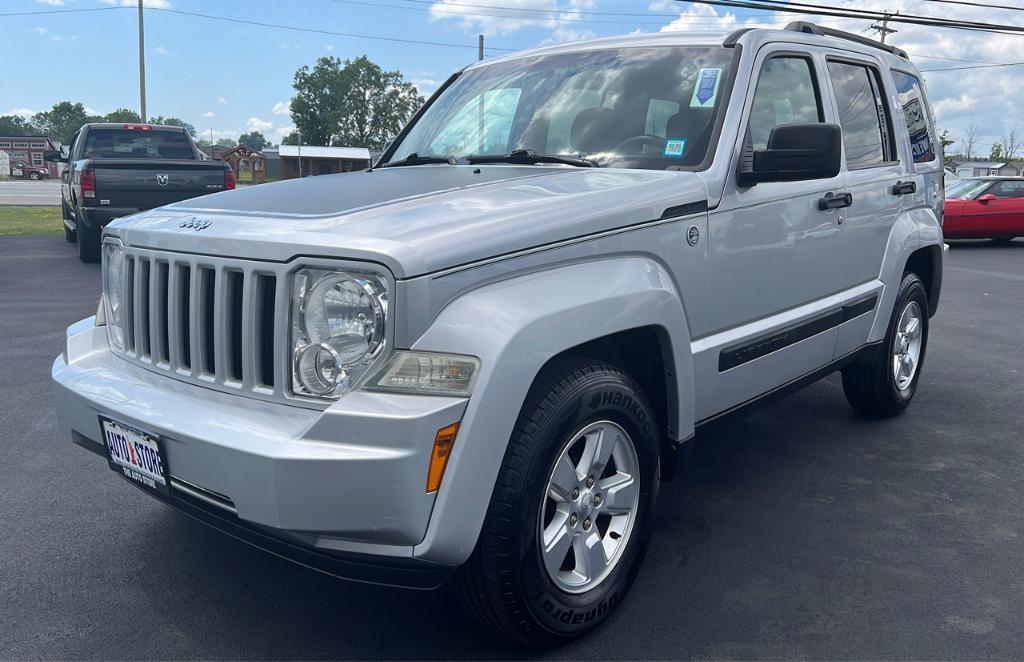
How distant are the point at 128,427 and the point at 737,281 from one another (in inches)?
85.4

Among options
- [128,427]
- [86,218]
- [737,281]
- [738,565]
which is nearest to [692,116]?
[737,281]

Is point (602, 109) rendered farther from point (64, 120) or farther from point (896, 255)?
point (64, 120)

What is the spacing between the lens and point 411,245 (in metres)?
2.24

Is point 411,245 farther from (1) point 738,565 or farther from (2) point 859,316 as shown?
(2) point 859,316

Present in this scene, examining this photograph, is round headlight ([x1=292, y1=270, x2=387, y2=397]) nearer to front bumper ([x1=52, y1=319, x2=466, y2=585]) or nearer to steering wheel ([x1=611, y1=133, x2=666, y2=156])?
front bumper ([x1=52, y1=319, x2=466, y2=585])

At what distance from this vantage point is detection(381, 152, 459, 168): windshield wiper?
3859 millimetres

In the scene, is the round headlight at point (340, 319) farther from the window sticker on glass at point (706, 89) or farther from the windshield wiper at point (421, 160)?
the window sticker on glass at point (706, 89)

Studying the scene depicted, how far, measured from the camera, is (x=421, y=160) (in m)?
4.00

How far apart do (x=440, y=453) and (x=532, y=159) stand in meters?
1.68

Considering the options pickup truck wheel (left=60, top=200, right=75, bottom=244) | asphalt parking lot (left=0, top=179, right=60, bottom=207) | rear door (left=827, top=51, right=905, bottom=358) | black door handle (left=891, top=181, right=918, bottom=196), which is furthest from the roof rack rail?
asphalt parking lot (left=0, top=179, right=60, bottom=207)

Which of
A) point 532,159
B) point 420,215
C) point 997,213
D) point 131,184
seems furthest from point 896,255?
point 997,213

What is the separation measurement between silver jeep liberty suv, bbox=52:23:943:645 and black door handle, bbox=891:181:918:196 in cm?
56

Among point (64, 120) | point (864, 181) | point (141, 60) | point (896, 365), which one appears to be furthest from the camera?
point (64, 120)

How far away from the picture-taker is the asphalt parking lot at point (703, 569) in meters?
2.72
